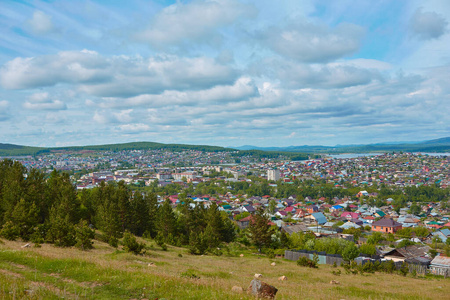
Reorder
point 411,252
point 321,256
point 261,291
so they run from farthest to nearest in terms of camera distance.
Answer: point 411,252 < point 321,256 < point 261,291

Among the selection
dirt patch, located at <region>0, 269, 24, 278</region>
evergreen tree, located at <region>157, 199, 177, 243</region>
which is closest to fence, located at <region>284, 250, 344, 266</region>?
evergreen tree, located at <region>157, 199, 177, 243</region>

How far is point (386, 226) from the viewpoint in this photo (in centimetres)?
6469

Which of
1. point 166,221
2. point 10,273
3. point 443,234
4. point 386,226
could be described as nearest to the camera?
point 10,273

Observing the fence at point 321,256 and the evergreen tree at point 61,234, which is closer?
the evergreen tree at point 61,234

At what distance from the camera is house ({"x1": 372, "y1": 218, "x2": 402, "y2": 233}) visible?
63.9 meters

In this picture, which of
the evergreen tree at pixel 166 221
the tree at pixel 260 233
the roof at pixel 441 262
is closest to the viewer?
the roof at pixel 441 262

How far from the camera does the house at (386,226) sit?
2516 inches

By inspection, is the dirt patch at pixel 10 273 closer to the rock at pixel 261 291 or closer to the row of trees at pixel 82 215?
the rock at pixel 261 291

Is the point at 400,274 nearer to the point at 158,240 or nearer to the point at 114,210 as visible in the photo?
the point at 158,240

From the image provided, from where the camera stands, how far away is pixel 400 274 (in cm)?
2998

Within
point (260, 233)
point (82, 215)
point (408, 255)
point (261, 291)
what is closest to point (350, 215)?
point (408, 255)

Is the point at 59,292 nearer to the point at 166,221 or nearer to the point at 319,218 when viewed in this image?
the point at 166,221

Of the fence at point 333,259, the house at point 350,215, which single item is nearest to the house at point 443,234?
the house at point 350,215

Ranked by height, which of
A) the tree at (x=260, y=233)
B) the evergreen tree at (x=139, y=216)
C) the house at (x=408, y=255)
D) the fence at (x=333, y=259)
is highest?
the evergreen tree at (x=139, y=216)
